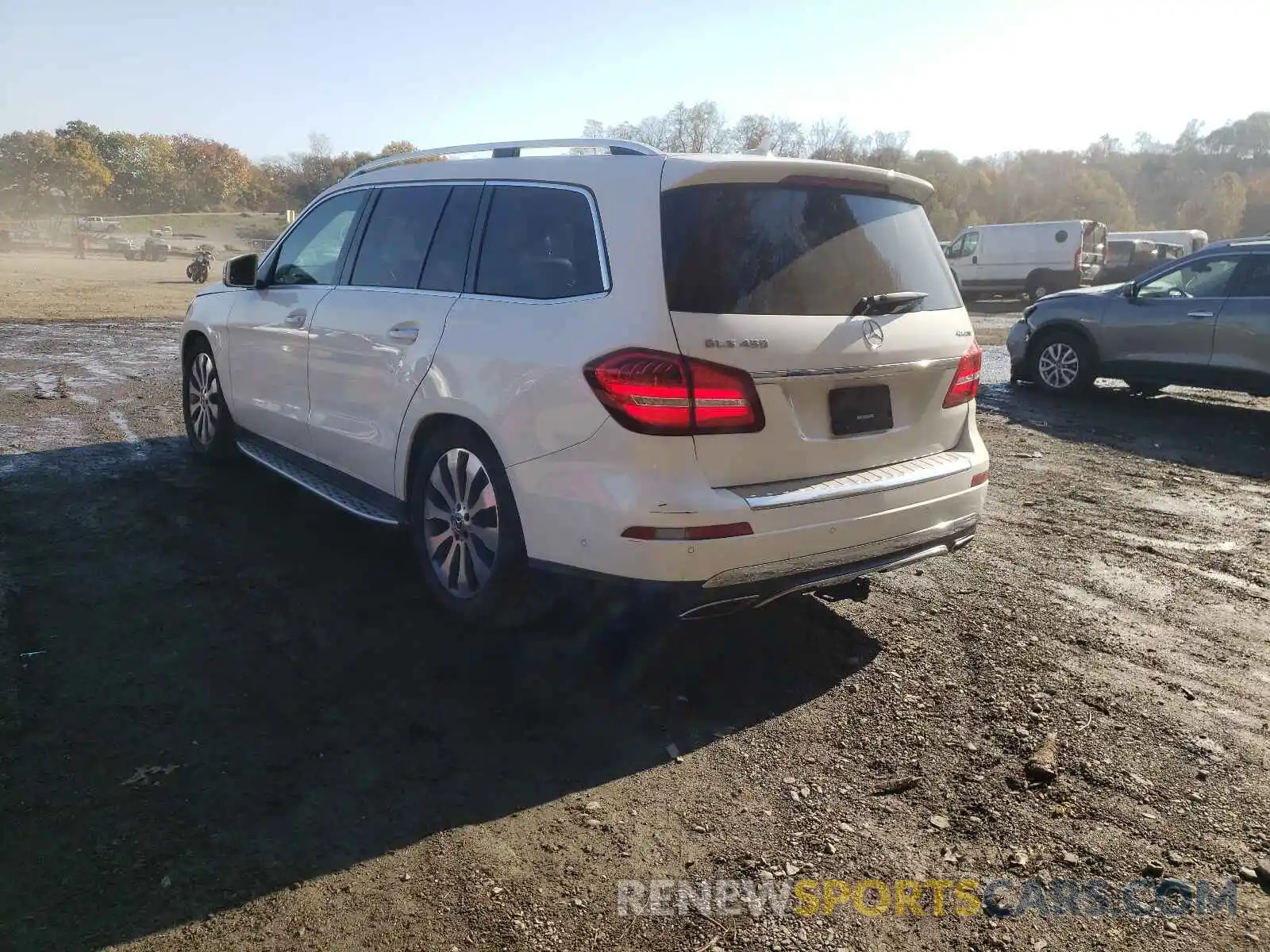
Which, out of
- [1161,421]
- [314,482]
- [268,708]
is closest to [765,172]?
[268,708]

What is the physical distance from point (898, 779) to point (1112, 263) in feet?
110

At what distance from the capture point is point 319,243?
18.1 ft

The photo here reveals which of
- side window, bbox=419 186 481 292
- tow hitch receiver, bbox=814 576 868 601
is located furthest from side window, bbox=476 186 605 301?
tow hitch receiver, bbox=814 576 868 601

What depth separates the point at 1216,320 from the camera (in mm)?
9961

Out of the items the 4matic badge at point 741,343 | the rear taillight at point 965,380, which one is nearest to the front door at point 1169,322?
the rear taillight at point 965,380

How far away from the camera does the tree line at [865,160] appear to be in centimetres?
8569

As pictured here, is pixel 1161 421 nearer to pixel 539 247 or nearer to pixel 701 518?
pixel 539 247

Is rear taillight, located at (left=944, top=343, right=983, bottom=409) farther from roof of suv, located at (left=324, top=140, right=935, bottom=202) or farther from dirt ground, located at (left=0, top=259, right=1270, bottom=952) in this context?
dirt ground, located at (left=0, top=259, right=1270, bottom=952)

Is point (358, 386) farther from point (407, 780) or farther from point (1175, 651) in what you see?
point (1175, 651)

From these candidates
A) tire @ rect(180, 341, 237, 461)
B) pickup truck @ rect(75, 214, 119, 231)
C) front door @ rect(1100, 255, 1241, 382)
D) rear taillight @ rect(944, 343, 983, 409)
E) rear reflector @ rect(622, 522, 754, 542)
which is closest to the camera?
rear reflector @ rect(622, 522, 754, 542)

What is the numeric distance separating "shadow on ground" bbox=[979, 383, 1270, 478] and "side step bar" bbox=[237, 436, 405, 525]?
21.7ft

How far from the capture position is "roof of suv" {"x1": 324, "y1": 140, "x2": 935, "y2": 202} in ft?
11.6

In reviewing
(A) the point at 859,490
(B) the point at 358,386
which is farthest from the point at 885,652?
(B) the point at 358,386

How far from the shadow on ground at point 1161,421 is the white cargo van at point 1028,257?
1711 cm
